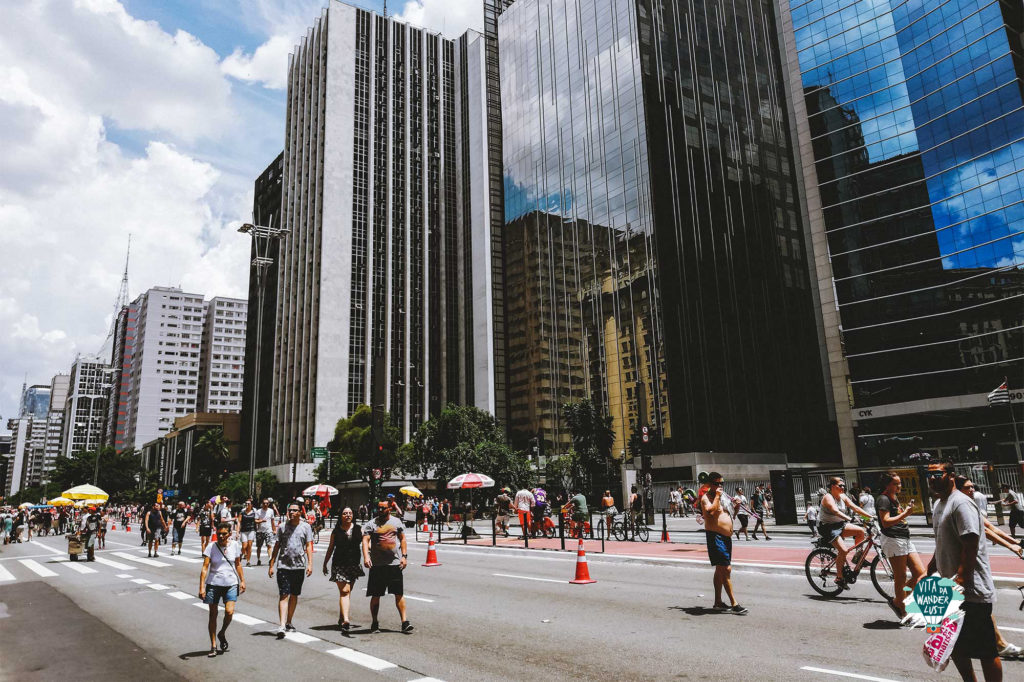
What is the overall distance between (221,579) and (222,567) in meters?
0.17

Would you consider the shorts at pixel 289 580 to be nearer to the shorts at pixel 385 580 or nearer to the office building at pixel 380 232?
the shorts at pixel 385 580

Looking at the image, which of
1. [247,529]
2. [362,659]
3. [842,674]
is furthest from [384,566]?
[247,529]

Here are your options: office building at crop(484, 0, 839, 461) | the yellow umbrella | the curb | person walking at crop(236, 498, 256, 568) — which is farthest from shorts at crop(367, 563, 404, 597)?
office building at crop(484, 0, 839, 461)

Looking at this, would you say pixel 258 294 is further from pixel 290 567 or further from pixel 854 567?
pixel 854 567

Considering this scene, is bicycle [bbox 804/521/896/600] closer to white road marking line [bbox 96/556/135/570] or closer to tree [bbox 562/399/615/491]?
white road marking line [bbox 96/556/135/570]

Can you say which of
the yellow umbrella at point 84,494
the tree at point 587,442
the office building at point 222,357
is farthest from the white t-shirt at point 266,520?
the office building at point 222,357

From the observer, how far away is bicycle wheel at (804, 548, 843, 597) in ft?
33.8

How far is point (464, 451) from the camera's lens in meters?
55.4

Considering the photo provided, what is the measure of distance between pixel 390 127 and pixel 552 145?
24.7 meters

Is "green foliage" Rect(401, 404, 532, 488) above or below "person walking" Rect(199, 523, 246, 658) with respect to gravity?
above

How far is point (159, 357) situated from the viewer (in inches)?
6634

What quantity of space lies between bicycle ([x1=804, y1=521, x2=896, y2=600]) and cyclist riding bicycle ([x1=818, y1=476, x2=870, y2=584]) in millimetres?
83

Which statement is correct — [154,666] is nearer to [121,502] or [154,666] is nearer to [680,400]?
[680,400]

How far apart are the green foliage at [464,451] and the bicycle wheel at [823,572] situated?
44598mm
